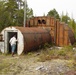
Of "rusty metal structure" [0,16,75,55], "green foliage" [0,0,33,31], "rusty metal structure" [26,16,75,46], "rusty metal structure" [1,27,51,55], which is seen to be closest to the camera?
"rusty metal structure" [1,27,51,55]

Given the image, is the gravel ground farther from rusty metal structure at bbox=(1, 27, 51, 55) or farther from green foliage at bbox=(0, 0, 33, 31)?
green foliage at bbox=(0, 0, 33, 31)

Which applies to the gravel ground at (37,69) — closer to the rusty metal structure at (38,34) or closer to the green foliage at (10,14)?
the rusty metal structure at (38,34)

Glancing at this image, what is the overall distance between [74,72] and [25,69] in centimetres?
271

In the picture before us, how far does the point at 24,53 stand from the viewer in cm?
1738

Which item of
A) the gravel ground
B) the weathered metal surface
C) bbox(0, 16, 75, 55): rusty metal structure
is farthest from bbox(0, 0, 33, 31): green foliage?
the gravel ground

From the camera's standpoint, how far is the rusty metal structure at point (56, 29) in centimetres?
2194

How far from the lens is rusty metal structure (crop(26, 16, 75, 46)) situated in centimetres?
2194

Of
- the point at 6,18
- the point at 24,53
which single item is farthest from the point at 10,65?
the point at 6,18

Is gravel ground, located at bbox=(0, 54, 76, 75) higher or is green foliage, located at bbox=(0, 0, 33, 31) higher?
green foliage, located at bbox=(0, 0, 33, 31)

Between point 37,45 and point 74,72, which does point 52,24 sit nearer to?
point 37,45

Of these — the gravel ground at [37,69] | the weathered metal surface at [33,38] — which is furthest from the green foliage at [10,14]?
the gravel ground at [37,69]

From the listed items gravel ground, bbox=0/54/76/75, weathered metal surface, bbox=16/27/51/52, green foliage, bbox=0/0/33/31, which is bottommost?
gravel ground, bbox=0/54/76/75

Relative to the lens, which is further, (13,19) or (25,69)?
(13,19)

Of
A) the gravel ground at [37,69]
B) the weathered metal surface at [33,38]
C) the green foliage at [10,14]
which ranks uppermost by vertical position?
the green foliage at [10,14]
